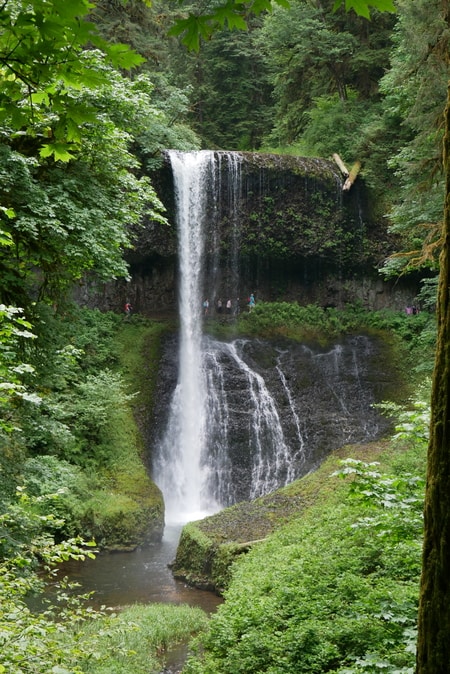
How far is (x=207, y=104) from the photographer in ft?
109

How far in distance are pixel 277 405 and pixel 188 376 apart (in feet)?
11.0

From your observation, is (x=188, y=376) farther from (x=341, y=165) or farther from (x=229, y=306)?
(x=341, y=165)

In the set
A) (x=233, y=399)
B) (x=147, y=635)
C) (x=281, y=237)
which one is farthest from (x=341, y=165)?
(x=147, y=635)

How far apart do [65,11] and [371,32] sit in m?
28.2

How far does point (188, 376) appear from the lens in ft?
67.8

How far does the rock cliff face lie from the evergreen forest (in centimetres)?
Result: 83

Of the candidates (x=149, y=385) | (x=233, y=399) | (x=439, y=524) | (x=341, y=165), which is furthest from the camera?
(x=341, y=165)

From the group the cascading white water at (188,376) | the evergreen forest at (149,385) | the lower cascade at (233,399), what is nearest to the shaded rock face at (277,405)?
the lower cascade at (233,399)

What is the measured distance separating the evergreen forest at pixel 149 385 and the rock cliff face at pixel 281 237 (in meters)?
0.83

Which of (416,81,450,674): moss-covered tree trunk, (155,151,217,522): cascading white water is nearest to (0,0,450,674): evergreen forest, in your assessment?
(416,81,450,674): moss-covered tree trunk

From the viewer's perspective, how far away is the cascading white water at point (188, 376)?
17453 mm

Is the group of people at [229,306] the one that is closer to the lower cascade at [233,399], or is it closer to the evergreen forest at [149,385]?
the lower cascade at [233,399]

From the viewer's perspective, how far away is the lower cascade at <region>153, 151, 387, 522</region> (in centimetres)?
1748

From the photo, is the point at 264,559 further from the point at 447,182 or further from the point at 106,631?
the point at 447,182
